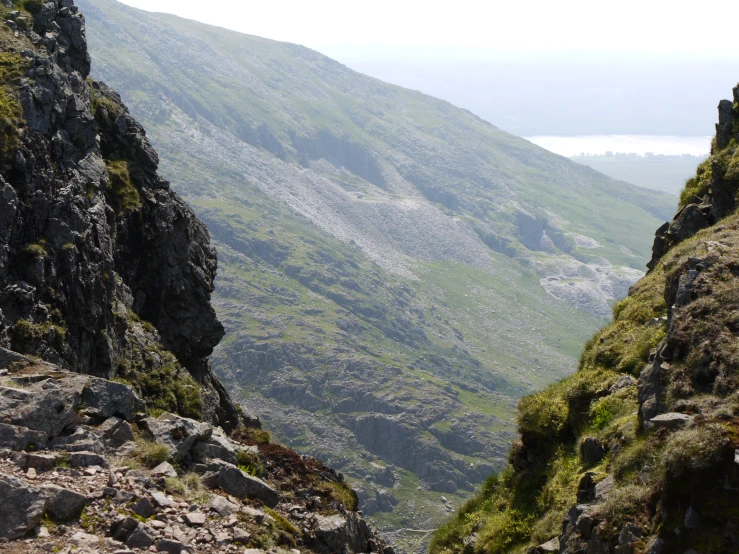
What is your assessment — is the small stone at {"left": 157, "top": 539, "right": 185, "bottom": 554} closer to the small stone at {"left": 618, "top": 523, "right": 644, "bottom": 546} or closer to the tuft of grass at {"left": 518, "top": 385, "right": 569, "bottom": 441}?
the small stone at {"left": 618, "top": 523, "right": 644, "bottom": 546}

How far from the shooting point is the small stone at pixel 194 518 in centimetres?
2005

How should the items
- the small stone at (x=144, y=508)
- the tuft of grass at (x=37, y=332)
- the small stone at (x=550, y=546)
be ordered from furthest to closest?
1. the tuft of grass at (x=37, y=332)
2. the small stone at (x=550, y=546)
3. the small stone at (x=144, y=508)

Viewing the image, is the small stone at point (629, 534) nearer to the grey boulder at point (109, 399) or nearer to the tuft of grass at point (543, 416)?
the tuft of grass at point (543, 416)

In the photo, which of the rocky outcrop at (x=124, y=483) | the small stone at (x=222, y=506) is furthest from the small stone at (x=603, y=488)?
the small stone at (x=222, y=506)

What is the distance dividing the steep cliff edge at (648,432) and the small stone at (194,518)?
10314 mm

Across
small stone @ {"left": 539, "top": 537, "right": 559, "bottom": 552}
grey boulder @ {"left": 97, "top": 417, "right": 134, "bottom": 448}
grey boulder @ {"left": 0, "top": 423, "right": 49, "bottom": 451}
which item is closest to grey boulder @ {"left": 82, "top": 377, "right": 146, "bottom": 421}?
grey boulder @ {"left": 97, "top": 417, "right": 134, "bottom": 448}

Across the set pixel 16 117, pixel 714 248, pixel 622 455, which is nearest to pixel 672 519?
pixel 622 455

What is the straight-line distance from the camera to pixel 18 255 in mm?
32906

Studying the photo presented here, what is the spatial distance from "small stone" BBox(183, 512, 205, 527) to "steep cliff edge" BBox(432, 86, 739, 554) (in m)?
10.3

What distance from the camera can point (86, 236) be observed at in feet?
121

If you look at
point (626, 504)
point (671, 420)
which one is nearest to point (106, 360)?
point (626, 504)

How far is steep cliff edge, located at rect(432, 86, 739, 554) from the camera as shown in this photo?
55.5 feet

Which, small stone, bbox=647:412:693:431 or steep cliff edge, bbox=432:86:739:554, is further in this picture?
small stone, bbox=647:412:693:431

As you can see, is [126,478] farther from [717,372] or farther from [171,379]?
[171,379]
